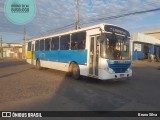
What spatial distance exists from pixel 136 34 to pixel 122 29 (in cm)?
3136

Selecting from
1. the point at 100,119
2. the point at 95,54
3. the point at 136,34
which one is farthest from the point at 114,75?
the point at 136,34

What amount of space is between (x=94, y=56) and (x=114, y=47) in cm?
128

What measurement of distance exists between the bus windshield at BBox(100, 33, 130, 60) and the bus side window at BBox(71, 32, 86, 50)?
212cm

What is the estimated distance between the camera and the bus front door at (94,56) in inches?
525

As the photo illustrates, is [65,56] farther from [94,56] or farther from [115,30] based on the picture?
[115,30]

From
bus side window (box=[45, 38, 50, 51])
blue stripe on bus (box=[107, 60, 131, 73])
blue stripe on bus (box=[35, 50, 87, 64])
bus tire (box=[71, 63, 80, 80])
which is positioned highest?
bus side window (box=[45, 38, 50, 51])

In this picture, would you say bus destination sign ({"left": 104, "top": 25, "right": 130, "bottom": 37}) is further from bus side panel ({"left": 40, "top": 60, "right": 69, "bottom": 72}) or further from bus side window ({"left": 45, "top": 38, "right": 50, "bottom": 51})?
bus side window ({"left": 45, "top": 38, "right": 50, "bottom": 51})

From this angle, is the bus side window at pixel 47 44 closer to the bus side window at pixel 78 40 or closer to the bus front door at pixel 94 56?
the bus side window at pixel 78 40

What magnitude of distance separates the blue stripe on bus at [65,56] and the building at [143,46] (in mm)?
26268

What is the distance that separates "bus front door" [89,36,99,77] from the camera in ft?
43.7

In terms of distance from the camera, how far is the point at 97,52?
525 inches

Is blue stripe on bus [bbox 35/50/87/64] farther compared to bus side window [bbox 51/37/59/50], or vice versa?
bus side window [bbox 51/37/59/50]

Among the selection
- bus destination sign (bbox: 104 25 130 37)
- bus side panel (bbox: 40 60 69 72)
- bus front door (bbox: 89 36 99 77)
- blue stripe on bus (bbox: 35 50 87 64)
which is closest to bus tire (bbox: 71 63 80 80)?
blue stripe on bus (bbox: 35 50 87 64)

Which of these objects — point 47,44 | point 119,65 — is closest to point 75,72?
point 119,65
